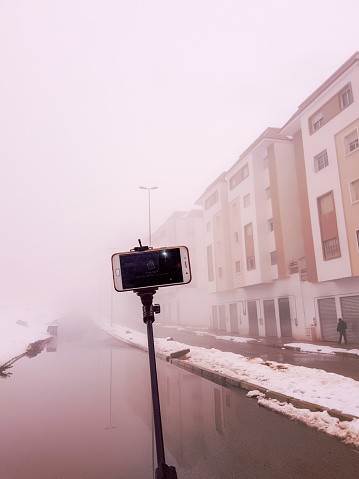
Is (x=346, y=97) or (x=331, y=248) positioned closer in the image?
(x=346, y=97)

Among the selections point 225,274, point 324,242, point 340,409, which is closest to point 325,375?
point 340,409

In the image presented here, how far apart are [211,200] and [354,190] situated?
21.4 metres

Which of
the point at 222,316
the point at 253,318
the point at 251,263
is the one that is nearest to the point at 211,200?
the point at 251,263

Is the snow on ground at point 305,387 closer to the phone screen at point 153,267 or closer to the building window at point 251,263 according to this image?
the phone screen at point 153,267

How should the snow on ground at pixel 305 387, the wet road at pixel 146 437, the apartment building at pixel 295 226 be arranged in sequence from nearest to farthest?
the wet road at pixel 146 437
the snow on ground at pixel 305 387
the apartment building at pixel 295 226

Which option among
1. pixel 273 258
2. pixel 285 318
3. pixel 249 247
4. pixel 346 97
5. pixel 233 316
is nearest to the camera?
pixel 346 97

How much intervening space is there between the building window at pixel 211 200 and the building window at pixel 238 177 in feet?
11.2

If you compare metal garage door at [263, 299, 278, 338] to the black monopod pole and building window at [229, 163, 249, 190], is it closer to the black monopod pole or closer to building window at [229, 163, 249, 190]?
building window at [229, 163, 249, 190]

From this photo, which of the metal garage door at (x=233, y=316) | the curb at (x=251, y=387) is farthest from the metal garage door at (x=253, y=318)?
the curb at (x=251, y=387)

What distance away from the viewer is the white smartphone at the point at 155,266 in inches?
126

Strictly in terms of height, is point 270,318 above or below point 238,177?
below

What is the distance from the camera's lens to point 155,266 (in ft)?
10.5

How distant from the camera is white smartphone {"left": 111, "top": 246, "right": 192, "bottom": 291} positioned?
10.5 feet

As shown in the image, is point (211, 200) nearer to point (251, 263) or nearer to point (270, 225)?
point (251, 263)
